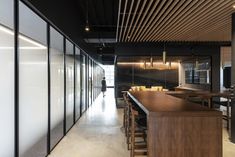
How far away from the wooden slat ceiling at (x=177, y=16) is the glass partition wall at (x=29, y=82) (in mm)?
1748

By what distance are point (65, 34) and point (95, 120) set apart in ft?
11.2

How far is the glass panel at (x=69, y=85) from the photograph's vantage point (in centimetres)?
641

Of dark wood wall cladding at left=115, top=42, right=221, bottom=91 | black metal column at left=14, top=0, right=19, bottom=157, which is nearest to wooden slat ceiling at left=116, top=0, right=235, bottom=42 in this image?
black metal column at left=14, top=0, right=19, bottom=157

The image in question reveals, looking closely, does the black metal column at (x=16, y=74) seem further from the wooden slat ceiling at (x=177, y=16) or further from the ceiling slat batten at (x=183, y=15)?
the ceiling slat batten at (x=183, y=15)

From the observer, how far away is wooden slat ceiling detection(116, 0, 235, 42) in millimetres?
4855

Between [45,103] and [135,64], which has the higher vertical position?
[135,64]

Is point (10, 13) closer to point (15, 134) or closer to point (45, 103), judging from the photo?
point (15, 134)

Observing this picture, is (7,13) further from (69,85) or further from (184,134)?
(69,85)

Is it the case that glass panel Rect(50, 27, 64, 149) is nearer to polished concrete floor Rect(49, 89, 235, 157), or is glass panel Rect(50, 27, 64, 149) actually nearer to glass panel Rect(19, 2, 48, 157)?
polished concrete floor Rect(49, 89, 235, 157)

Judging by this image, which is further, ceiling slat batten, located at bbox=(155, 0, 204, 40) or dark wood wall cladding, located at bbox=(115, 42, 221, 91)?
dark wood wall cladding, located at bbox=(115, 42, 221, 91)

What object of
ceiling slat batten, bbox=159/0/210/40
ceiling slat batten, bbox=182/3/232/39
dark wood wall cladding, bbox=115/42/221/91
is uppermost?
ceiling slat batten, bbox=159/0/210/40

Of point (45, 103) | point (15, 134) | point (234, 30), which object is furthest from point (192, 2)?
point (15, 134)

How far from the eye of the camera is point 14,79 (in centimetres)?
297

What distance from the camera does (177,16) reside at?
5.71 meters
